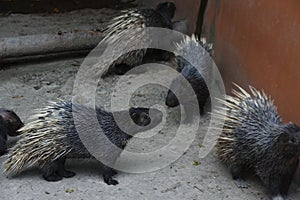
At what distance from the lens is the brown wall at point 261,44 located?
203 inches

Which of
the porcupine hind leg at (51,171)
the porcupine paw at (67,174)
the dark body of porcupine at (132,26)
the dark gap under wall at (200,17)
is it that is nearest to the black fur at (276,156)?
the porcupine paw at (67,174)

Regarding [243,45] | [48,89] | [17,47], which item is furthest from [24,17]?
[243,45]

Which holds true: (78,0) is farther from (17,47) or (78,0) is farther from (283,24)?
(283,24)

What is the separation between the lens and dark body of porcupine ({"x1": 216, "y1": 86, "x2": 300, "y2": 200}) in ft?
15.8

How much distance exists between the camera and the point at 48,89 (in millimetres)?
6793

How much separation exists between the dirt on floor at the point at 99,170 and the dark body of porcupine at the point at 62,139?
0.13 meters

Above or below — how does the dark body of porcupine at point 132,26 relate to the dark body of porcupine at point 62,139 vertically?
above

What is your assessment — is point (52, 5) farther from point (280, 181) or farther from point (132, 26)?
point (280, 181)

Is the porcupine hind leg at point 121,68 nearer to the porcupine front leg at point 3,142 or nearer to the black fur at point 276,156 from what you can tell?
the porcupine front leg at point 3,142

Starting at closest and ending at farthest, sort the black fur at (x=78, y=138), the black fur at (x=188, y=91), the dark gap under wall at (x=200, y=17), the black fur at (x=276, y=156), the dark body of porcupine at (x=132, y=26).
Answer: the black fur at (x=276, y=156), the black fur at (x=78, y=138), the black fur at (x=188, y=91), the dark gap under wall at (x=200, y=17), the dark body of porcupine at (x=132, y=26)

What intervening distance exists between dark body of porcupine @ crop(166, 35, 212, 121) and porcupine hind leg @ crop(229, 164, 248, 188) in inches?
42.5

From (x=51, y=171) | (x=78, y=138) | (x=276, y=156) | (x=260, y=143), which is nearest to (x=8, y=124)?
(x=51, y=171)

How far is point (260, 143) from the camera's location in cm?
496

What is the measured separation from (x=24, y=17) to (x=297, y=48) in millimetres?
4768
